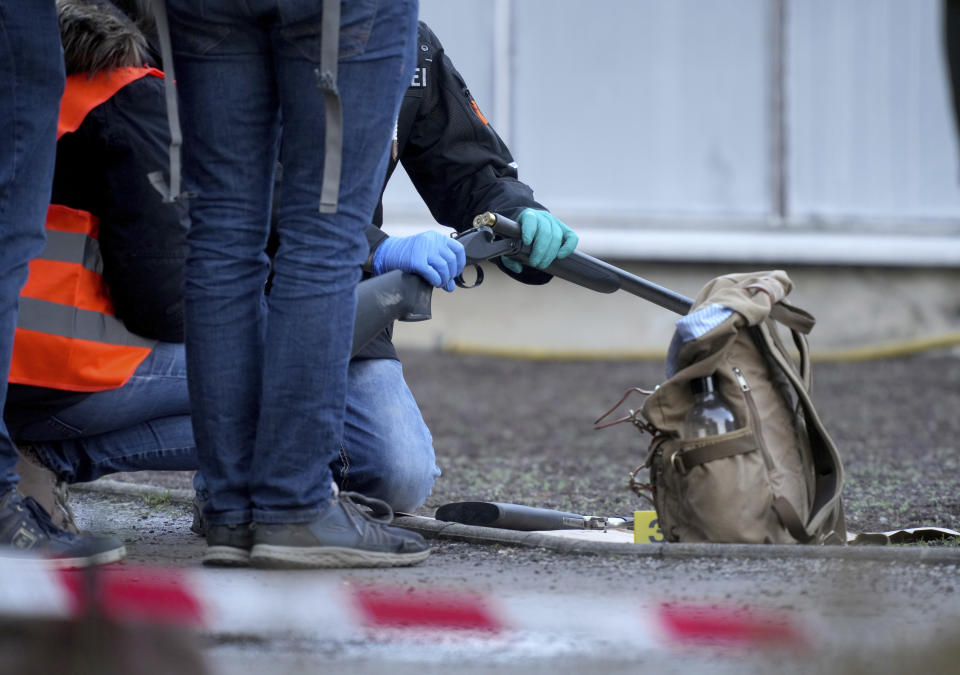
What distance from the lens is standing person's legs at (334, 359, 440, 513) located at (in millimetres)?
2641

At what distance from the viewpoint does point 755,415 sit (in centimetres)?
221

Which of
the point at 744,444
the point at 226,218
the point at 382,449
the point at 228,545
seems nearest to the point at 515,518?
the point at 382,449

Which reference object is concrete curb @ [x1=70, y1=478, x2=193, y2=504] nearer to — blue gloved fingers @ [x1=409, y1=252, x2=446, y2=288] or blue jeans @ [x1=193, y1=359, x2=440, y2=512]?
blue jeans @ [x1=193, y1=359, x2=440, y2=512]

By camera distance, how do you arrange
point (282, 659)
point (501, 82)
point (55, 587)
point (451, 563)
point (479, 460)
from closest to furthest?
point (55, 587), point (282, 659), point (451, 563), point (479, 460), point (501, 82)

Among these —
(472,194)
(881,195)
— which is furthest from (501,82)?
(472,194)

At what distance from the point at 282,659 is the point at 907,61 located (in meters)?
6.58

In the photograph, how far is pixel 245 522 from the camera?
2105 mm

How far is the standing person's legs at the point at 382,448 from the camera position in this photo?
104 inches

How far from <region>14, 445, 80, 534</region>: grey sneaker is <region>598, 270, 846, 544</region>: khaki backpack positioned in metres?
1.07

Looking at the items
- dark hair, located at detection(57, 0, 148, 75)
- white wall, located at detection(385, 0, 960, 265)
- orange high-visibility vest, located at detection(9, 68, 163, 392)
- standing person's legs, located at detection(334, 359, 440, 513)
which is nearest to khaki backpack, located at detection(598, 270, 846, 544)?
standing person's legs, located at detection(334, 359, 440, 513)

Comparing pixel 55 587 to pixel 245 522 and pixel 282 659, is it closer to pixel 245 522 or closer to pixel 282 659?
pixel 282 659

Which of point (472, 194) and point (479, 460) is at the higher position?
point (472, 194)

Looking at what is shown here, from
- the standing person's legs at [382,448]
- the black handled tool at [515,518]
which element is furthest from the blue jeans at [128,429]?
the black handled tool at [515,518]

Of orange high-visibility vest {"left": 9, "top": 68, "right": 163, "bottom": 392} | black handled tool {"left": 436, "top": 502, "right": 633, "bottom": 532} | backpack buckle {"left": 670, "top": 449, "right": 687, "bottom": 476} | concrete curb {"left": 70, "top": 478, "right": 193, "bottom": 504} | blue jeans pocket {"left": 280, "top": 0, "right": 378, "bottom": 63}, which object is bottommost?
concrete curb {"left": 70, "top": 478, "right": 193, "bottom": 504}
